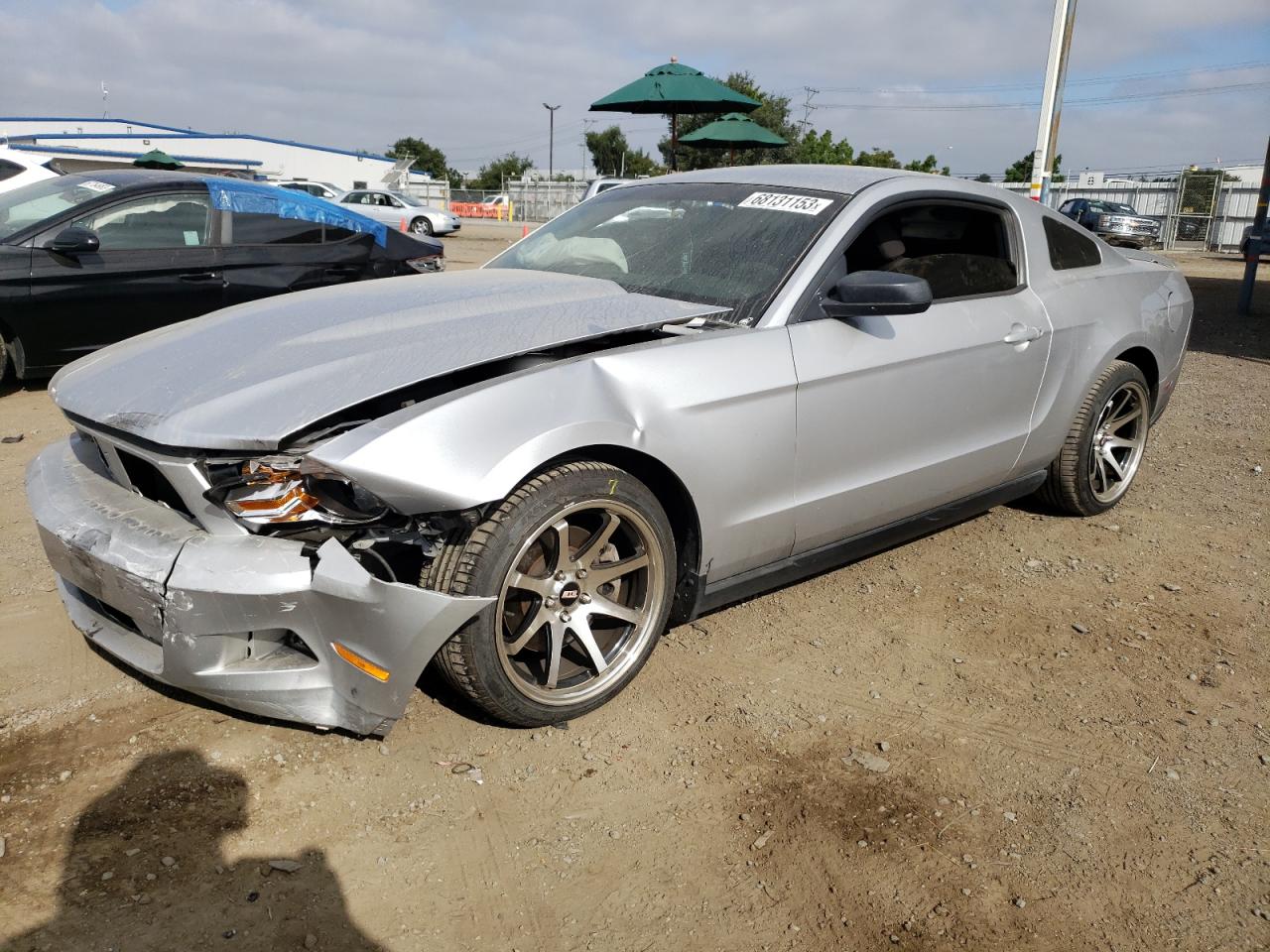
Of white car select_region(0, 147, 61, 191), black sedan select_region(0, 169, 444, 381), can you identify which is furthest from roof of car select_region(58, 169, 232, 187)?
white car select_region(0, 147, 61, 191)

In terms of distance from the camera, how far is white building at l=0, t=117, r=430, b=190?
37125mm

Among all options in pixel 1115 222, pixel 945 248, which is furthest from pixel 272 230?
pixel 1115 222

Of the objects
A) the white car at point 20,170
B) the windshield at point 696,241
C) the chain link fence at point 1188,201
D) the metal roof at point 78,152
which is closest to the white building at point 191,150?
the metal roof at point 78,152

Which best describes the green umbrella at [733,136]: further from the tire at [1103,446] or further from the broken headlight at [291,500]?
the broken headlight at [291,500]

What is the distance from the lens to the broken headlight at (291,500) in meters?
2.41

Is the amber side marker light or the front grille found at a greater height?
the front grille

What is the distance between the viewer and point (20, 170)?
987 cm

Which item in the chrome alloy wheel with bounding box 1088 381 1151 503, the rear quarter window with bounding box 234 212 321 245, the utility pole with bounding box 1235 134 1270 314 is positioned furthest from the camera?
the utility pole with bounding box 1235 134 1270 314

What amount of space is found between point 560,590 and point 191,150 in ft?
171

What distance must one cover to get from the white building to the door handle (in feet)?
105

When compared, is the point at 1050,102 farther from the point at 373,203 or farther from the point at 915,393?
the point at 373,203

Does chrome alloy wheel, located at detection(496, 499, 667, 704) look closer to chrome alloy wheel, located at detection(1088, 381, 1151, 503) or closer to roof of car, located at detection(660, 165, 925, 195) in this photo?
roof of car, located at detection(660, 165, 925, 195)

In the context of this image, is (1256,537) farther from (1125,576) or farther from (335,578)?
(335,578)

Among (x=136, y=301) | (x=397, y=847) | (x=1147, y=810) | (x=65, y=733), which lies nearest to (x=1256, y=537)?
(x=1147, y=810)
